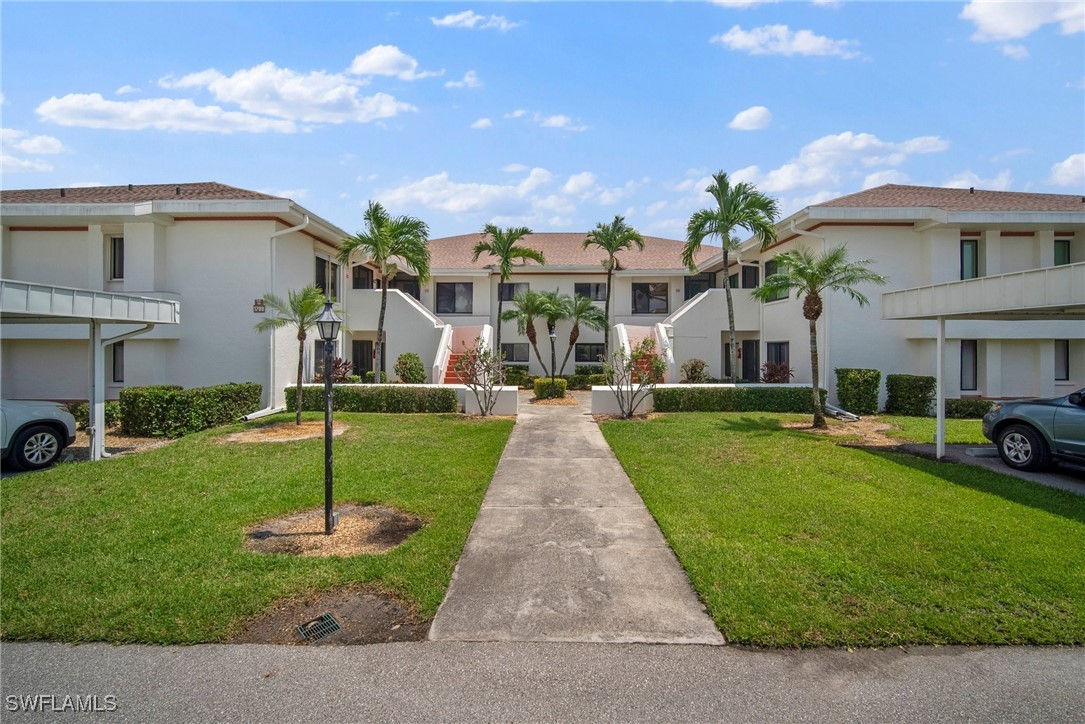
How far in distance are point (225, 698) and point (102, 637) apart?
1369 millimetres

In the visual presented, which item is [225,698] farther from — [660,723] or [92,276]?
→ [92,276]

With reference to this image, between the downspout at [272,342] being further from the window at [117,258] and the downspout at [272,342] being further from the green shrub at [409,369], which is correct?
the green shrub at [409,369]

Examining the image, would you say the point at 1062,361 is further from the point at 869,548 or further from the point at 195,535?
the point at 195,535

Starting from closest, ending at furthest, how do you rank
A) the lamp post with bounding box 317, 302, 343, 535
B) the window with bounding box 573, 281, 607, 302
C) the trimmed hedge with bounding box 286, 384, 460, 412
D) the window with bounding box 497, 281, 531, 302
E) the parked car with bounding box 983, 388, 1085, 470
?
the lamp post with bounding box 317, 302, 343, 535 → the parked car with bounding box 983, 388, 1085, 470 → the trimmed hedge with bounding box 286, 384, 460, 412 → the window with bounding box 497, 281, 531, 302 → the window with bounding box 573, 281, 607, 302

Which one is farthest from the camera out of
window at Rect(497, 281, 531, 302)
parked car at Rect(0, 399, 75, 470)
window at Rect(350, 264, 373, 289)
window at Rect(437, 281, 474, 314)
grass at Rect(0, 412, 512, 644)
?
window at Rect(497, 281, 531, 302)

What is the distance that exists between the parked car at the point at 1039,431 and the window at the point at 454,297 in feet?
70.3

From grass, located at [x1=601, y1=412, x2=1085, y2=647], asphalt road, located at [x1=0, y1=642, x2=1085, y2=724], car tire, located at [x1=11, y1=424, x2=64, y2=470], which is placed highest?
car tire, located at [x1=11, y1=424, x2=64, y2=470]

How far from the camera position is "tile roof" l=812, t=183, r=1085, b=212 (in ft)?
57.8

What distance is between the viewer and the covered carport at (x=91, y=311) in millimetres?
8086

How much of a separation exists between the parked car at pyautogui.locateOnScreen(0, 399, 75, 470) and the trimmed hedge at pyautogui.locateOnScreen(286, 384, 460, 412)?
6.45 m

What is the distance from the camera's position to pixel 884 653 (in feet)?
12.7

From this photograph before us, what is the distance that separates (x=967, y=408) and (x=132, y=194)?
26148 millimetres

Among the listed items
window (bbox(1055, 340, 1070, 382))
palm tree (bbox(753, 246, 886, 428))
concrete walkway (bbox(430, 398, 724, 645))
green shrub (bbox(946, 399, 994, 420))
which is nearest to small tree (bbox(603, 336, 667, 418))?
palm tree (bbox(753, 246, 886, 428))

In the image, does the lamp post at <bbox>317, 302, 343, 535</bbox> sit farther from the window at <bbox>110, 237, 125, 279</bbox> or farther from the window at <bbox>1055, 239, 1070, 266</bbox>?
the window at <bbox>1055, 239, 1070, 266</bbox>
